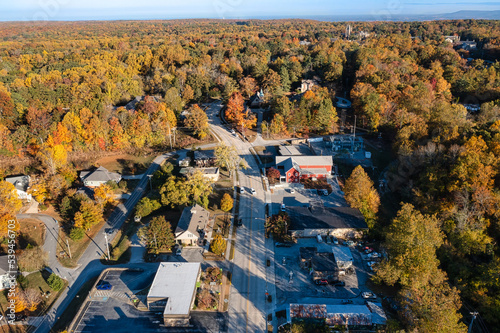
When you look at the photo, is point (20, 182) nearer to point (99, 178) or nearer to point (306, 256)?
point (99, 178)

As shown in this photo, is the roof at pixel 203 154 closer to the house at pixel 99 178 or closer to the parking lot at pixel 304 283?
the house at pixel 99 178

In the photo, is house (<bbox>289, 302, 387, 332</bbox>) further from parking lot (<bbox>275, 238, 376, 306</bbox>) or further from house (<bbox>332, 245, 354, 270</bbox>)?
house (<bbox>332, 245, 354, 270</bbox>)

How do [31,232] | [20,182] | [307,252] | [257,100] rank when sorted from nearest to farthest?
[307,252]
[31,232]
[20,182]
[257,100]

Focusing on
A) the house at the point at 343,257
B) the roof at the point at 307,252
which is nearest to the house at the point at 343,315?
the house at the point at 343,257

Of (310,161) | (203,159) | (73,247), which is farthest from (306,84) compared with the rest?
(73,247)

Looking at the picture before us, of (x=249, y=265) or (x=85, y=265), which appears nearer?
(x=249, y=265)

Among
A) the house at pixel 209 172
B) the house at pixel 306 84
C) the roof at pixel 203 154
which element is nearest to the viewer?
the house at pixel 209 172
